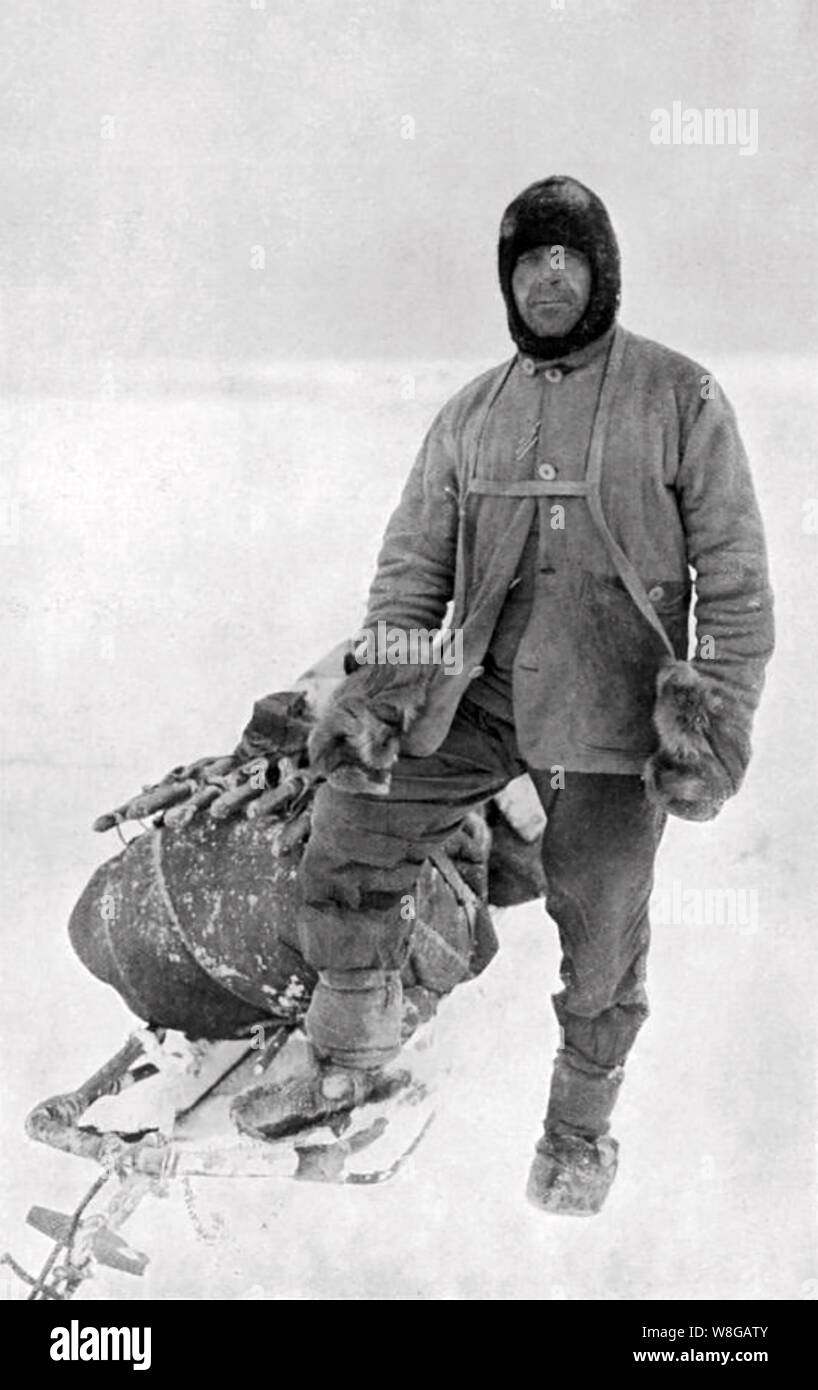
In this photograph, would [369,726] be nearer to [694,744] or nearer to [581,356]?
[694,744]

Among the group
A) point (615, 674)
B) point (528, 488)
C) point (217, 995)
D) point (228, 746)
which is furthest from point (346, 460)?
point (217, 995)

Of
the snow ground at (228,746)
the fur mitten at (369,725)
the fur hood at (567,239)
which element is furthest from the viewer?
the snow ground at (228,746)

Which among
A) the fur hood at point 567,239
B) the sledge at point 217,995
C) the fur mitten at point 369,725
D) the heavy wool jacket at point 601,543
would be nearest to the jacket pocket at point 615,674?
the heavy wool jacket at point 601,543

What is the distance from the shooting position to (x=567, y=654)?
2.31m

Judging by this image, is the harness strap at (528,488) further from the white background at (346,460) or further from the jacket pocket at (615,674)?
the white background at (346,460)

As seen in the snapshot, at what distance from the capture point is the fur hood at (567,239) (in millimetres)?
2217

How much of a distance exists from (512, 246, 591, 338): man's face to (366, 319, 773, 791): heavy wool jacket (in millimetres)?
58

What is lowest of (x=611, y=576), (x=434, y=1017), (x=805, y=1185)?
(x=805, y=1185)

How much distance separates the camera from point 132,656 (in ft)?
9.89

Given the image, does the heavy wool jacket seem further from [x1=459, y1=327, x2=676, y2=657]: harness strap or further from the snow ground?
the snow ground

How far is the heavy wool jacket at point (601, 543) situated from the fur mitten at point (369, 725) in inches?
1.1
